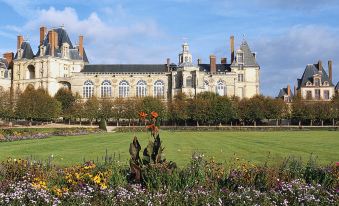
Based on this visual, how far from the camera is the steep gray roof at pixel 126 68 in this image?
254ft

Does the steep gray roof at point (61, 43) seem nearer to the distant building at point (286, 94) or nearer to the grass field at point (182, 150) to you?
the distant building at point (286, 94)

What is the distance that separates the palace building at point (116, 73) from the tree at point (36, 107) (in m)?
16.9

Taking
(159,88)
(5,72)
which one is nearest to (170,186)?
(159,88)

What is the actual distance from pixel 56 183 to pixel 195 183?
2641mm

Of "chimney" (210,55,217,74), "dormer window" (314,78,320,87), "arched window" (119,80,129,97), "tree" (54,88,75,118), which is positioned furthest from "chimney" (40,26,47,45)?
"dormer window" (314,78,320,87)

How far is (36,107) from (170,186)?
52166mm

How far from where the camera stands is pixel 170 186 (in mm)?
7496

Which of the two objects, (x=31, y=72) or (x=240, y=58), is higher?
(x=240, y=58)

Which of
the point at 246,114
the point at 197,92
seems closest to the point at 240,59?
the point at 197,92

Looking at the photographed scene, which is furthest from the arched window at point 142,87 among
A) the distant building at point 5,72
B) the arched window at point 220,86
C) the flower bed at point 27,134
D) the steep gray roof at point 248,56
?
the flower bed at point 27,134

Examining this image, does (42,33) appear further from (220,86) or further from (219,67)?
(220,86)

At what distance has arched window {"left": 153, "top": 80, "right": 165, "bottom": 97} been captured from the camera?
76125 mm

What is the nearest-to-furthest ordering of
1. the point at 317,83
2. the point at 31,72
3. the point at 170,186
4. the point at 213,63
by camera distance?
the point at 170,186
the point at 213,63
the point at 317,83
the point at 31,72

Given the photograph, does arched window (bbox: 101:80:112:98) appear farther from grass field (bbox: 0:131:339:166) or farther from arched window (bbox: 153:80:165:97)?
grass field (bbox: 0:131:339:166)
